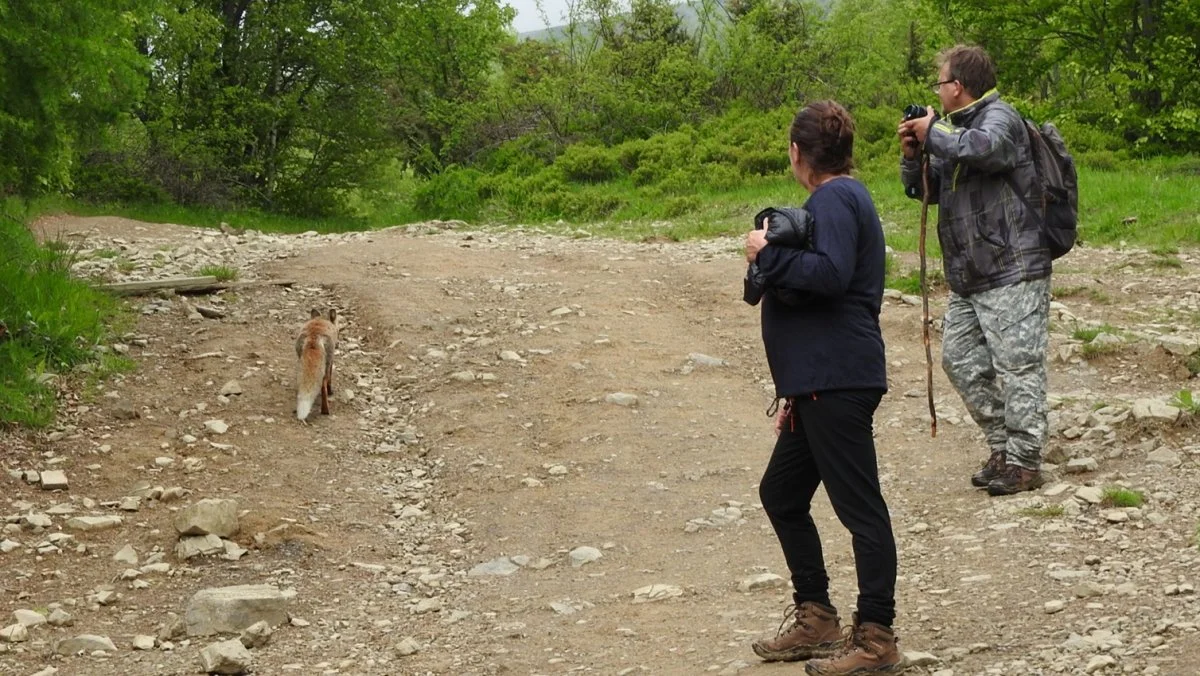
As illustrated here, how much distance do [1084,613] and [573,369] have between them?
564cm

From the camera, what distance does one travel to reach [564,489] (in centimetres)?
809

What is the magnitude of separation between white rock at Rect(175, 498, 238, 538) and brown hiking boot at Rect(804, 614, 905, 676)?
12.7ft

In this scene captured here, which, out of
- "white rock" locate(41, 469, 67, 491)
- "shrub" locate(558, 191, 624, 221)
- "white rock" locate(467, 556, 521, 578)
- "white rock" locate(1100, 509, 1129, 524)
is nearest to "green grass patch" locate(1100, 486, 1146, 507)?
"white rock" locate(1100, 509, 1129, 524)

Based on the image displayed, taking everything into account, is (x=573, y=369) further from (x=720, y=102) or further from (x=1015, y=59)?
(x=720, y=102)

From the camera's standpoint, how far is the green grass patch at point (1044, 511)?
21.2 ft

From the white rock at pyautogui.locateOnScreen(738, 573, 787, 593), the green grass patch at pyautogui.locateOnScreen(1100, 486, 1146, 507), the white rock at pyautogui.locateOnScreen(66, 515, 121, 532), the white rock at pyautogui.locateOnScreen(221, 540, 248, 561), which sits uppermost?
the green grass patch at pyautogui.locateOnScreen(1100, 486, 1146, 507)

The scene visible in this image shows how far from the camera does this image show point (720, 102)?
26.9 meters

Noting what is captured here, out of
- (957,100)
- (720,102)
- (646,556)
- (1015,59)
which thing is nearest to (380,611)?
(646,556)

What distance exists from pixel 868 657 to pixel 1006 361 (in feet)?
8.76

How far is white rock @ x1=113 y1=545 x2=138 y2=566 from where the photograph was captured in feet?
23.4

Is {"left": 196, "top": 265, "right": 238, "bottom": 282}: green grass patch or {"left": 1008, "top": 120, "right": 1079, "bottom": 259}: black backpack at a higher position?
{"left": 1008, "top": 120, "right": 1079, "bottom": 259}: black backpack

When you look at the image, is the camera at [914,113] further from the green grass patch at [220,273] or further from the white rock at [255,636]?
the green grass patch at [220,273]

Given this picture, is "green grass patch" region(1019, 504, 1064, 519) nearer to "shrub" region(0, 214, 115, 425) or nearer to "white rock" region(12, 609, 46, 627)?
"white rock" region(12, 609, 46, 627)

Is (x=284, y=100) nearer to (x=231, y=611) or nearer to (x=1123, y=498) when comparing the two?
(x=231, y=611)
